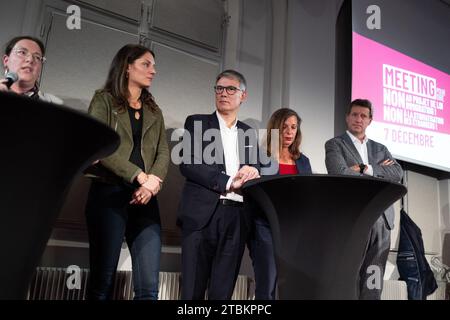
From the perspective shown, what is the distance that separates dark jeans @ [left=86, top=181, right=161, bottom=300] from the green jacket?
91 millimetres

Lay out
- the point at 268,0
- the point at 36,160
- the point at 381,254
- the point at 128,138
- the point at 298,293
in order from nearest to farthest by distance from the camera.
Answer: the point at 36,160 < the point at 298,293 < the point at 128,138 < the point at 381,254 < the point at 268,0

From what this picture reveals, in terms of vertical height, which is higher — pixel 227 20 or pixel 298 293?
pixel 227 20

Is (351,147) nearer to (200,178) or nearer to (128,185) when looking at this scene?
(200,178)

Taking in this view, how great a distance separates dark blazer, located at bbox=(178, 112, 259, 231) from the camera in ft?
6.07

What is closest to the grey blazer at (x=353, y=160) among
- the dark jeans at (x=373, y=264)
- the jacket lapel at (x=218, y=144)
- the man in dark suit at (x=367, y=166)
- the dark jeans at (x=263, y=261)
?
the man in dark suit at (x=367, y=166)

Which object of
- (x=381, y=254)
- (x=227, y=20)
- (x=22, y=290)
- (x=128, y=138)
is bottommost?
(x=22, y=290)

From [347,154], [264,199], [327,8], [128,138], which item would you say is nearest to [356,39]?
[327,8]

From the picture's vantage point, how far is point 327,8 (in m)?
3.76

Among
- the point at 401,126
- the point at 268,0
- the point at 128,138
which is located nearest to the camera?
the point at 128,138

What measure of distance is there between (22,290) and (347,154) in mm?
2027

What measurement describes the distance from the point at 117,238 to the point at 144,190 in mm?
216

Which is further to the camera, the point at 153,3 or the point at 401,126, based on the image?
the point at 401,126

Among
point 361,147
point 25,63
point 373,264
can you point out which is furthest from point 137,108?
point 373,264

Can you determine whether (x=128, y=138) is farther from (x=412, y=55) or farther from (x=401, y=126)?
(x=412, y=55)
